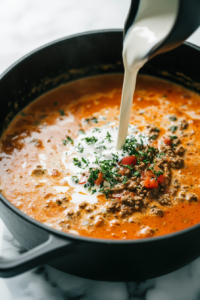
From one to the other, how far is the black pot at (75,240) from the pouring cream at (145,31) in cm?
75

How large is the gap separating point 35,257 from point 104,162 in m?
1.13

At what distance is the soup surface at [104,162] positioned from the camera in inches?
91.4

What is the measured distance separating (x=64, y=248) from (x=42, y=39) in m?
2.86

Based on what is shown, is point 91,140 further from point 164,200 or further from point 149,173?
point 164,200

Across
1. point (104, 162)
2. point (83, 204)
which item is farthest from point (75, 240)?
point (104, 162)

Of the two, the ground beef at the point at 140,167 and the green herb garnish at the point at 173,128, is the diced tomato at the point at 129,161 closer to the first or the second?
the ground beef at the point at 140,167

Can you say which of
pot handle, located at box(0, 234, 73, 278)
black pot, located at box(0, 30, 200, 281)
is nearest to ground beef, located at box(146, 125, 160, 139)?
black pot, located at box(0, 30, 200, 281)

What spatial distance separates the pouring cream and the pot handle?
132 centimetres

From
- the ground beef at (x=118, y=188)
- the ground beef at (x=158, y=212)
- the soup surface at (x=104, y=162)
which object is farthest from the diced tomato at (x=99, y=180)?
the ground beef at (x=158, y=212)

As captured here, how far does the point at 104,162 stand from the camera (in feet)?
8.46

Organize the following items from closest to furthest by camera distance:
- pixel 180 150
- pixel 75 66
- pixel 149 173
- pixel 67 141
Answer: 1. pixel 149 173
2. pixel 180 150
3. pixel 67 141
4. pixel 75 66

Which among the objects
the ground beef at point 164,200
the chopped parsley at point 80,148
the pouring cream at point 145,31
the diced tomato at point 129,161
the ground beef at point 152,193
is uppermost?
the pouring cream at point 145,31

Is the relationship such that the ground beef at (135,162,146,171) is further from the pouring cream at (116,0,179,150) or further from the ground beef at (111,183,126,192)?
the pouring cream at (116,0,179,150)

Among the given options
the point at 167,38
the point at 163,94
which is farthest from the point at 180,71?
the point at 167,38
